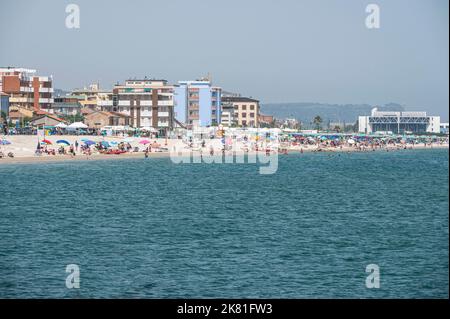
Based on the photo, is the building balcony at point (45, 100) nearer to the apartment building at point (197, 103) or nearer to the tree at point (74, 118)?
the tree at point (74, 118)

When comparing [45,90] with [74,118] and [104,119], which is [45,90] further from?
[104,119]

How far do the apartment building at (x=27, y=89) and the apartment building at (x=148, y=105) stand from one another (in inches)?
519

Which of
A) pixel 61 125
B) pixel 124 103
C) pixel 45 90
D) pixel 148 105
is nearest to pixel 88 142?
pixel 61 125

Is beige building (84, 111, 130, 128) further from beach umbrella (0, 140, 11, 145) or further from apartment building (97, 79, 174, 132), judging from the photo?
beach umbrella (0, 140, 11, 145)

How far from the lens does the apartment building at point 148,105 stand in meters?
158

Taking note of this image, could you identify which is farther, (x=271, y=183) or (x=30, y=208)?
(x=271, y=183)

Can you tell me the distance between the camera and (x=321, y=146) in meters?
171

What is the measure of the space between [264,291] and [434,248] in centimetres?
1296

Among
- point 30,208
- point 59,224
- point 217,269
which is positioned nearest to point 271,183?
point 30,208

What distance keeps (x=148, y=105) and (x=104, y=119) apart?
32.3ft

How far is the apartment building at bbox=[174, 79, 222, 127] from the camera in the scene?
178 m

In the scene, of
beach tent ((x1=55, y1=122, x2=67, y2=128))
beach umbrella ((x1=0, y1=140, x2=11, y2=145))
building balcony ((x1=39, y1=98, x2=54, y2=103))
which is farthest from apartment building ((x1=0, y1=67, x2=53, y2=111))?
beach umbrella ((x1=0, y1=140, x2=11, y2=145))

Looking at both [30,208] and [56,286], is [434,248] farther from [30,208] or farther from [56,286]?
[30,208]

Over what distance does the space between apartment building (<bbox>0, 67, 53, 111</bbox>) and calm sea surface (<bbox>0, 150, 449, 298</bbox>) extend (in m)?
72.9
